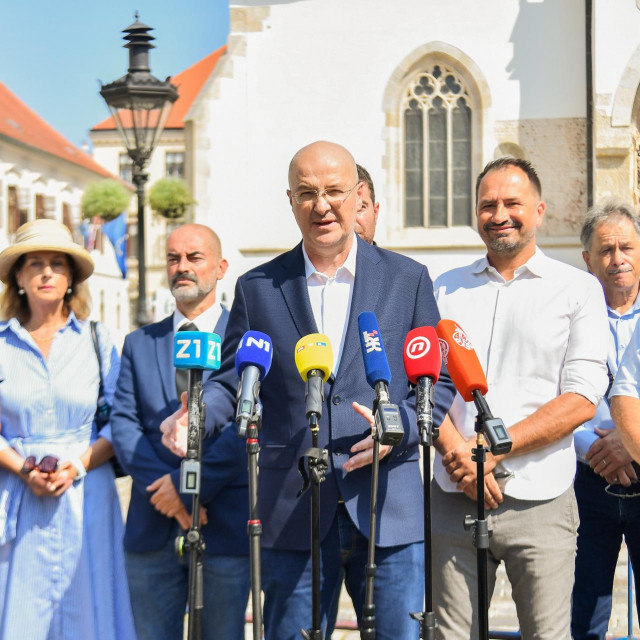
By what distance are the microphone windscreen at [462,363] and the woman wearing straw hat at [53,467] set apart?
1.76 meters

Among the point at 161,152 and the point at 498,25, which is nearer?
the point at 498,25

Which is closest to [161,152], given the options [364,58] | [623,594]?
[364,58]

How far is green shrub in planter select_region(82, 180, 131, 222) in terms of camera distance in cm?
4741

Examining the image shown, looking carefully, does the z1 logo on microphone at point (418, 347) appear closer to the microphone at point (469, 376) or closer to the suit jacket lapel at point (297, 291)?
the microphone at point (469, 376)

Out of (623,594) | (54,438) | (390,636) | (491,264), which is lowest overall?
(623,594)

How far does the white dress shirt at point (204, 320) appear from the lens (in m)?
4.53

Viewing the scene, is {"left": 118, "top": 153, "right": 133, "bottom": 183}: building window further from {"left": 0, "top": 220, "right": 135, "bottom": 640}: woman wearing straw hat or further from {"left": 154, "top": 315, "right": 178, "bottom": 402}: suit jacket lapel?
{"left": 154, "top": 315, "right": 178, "bottom": 402}: suit jacket lapel

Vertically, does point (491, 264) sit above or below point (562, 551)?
above

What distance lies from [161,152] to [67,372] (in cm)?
5882

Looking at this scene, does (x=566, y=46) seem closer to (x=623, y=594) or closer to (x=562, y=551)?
(x=623, y=594)

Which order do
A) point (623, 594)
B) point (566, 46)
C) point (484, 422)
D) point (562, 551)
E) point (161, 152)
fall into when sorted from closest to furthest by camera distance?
point (484, 422)
point (562, 551)
point (623, 594)
point (566, 46)
point (161, 152)

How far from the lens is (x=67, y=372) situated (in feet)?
14.9

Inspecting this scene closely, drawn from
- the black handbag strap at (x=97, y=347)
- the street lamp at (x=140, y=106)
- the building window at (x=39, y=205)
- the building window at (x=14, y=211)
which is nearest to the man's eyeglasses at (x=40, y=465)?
the black handbag strap at (x=97, y=347)

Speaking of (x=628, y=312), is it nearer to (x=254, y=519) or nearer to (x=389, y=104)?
(x=254, y=519)
